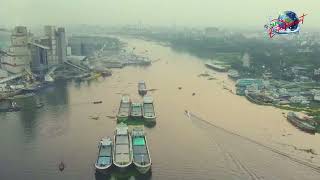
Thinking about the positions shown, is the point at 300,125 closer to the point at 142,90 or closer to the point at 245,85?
the point at 245,85

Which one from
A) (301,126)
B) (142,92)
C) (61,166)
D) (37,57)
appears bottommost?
(61,166)

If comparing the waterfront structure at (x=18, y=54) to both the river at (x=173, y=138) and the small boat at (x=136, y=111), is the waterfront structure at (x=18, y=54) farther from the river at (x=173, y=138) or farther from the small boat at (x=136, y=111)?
the small boat at (x=136, y=111)

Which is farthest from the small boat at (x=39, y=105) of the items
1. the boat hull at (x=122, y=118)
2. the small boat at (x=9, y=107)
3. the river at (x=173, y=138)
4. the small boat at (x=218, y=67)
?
the small boat at (x=218, y=67)

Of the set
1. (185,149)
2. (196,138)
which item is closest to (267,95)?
(196,138)

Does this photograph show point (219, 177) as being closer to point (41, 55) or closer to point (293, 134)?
point (293, 134)

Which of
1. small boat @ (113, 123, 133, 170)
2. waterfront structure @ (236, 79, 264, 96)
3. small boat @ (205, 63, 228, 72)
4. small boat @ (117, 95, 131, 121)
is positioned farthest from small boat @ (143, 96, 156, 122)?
small boat @ (205, 63, 228, 72)

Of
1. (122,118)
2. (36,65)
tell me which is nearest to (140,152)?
(122,118)

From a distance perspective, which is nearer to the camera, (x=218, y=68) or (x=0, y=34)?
(x=218, y=68)
